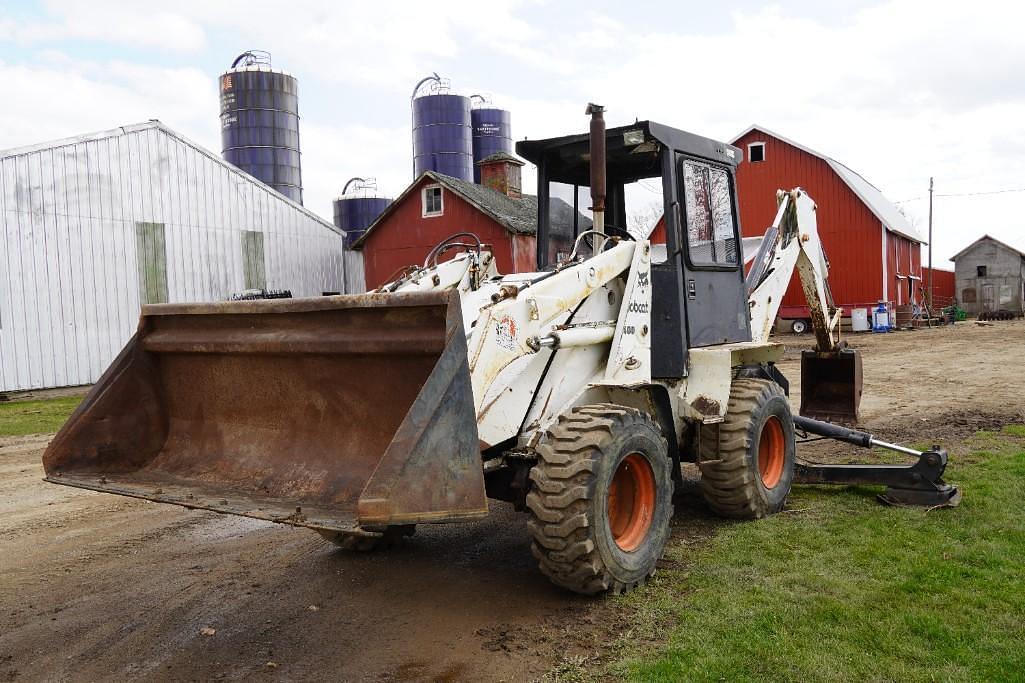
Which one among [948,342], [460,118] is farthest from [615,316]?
[460,118]

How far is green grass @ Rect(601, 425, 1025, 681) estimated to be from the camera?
12.4ft

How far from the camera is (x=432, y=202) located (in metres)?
27.0

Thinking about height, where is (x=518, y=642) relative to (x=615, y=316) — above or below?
below

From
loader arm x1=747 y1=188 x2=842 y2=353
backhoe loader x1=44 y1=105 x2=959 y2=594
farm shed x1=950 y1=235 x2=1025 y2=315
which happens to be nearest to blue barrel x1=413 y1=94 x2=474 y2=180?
loader arm x1=747 y1=188 x2=842 y2=353

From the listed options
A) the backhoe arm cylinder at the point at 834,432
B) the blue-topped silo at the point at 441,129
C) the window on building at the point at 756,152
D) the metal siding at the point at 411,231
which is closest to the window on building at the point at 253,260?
the metal siding at the point at 411,231

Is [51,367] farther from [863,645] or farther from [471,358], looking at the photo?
[863,645]

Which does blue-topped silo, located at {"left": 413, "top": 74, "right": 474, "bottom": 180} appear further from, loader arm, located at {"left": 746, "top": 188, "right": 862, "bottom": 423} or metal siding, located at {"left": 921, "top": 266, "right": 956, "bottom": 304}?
metal siding, located at {"left": 921, "top": 266, "right": 956, "bottom": 304}

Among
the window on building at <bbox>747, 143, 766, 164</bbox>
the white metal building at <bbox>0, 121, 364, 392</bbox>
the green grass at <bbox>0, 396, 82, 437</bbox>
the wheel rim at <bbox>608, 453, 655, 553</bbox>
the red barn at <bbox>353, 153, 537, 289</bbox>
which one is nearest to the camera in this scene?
the wheel rim at <bbox>608, 453, 655, 553</bbox>

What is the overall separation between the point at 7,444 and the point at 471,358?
9238mm

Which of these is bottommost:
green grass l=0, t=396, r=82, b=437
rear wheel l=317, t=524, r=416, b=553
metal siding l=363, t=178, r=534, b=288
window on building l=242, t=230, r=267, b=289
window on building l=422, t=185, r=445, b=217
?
rear wheel l=317, t=524, r=416, b=553

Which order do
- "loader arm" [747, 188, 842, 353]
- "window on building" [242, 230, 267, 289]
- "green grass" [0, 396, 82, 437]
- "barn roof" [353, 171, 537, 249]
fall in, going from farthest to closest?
"barn roof" [353, 171, 537, 249] → "window on building" [242, 230, 267, 289] → "green grass" [0, 396, 82, 437] → "loader arm" [747, 188, 842, 353]

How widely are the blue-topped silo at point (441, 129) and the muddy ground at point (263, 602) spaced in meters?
27.2

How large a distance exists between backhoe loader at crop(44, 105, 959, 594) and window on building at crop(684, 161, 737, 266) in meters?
0.02

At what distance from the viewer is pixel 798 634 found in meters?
4.07
